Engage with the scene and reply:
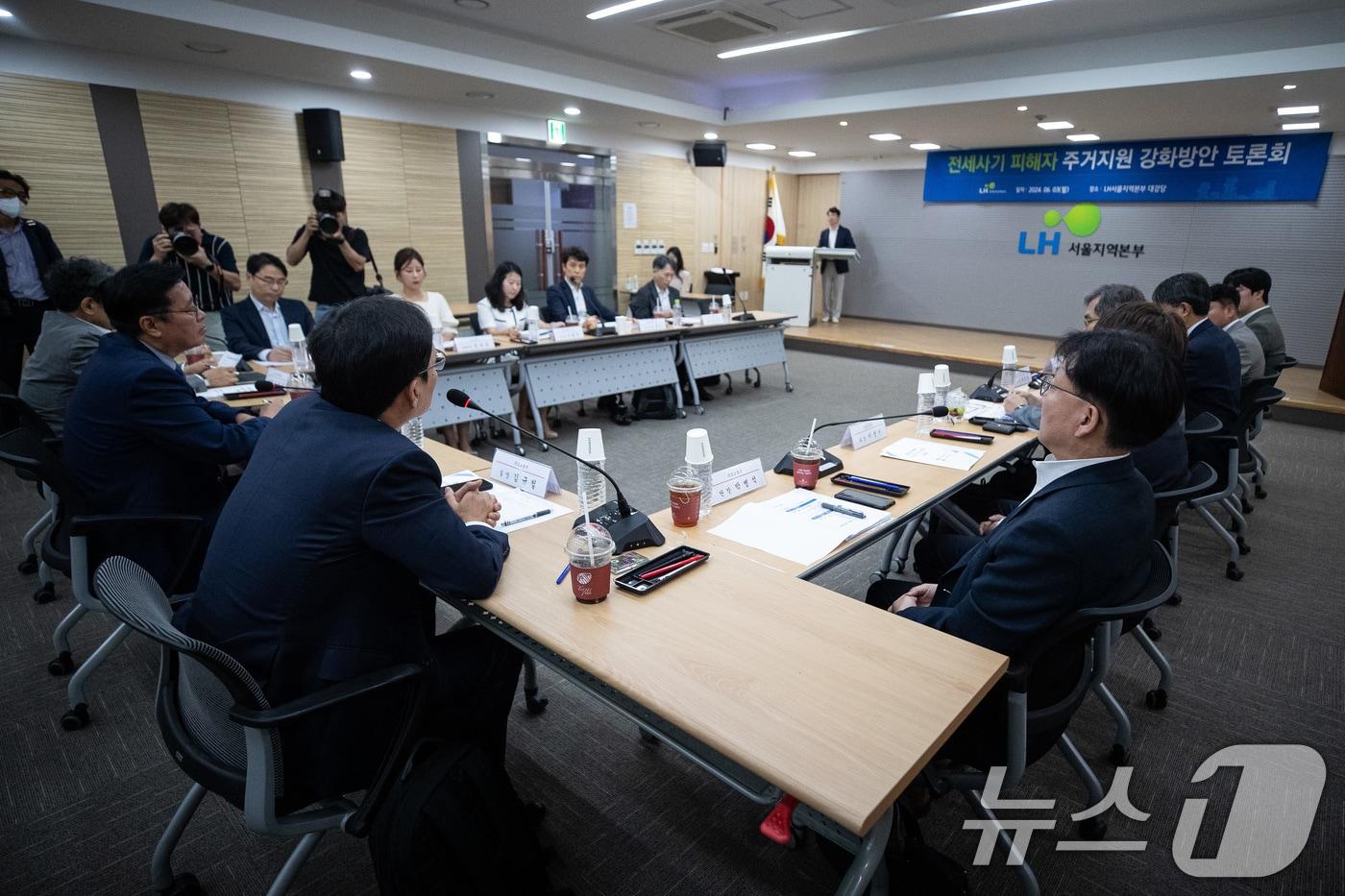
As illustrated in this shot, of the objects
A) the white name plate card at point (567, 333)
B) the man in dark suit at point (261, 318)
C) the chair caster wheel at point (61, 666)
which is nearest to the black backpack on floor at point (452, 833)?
the chair caster wheel at point (61, 666)

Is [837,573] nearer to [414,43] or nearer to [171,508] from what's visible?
[171,508]

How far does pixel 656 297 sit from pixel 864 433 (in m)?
4.00

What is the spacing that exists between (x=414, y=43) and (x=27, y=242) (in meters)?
2.95

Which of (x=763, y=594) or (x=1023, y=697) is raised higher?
(x=763, y=594)

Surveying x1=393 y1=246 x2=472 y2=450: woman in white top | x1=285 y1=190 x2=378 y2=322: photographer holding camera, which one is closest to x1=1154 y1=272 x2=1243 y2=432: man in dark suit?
x1=393 y1=246 x2=472 y2=450: woman in white top

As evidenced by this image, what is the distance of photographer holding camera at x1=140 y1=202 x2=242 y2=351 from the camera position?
432 centimetres

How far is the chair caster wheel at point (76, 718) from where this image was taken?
6.52ft

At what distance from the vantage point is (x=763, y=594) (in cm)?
140

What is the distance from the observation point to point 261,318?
3.86m

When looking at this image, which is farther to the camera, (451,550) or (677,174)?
(677,174)

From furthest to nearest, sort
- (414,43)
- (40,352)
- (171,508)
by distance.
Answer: (414,43) → (40,352) → (171,508)

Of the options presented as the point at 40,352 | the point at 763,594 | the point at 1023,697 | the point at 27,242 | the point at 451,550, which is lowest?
the point at 1023,697

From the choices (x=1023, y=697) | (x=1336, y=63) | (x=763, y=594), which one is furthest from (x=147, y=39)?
(x=1336, y=63)

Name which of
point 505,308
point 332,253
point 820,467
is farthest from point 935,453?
point 332,253
